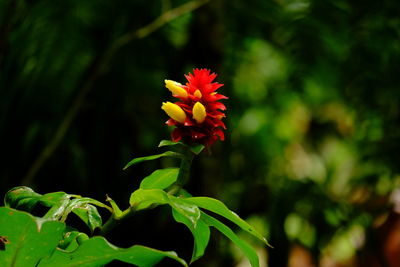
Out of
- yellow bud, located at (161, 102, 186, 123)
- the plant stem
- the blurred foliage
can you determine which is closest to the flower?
yellow bud, located at (161, 102, 186, 123)

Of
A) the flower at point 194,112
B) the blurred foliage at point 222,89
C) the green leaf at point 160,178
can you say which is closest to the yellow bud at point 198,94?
the flower at point 194,112

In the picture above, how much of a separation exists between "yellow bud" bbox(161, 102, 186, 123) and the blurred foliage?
0.78 metres

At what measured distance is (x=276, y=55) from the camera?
2412 millimetres

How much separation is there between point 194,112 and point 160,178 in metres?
0.11

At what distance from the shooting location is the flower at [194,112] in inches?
21.8

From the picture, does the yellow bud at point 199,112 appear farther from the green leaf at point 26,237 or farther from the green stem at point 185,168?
the green leaf at point 26,237

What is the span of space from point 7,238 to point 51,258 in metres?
0.07

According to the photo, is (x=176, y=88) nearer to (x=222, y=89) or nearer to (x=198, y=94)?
(x=198, y=94)

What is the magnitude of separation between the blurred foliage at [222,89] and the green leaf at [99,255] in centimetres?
75

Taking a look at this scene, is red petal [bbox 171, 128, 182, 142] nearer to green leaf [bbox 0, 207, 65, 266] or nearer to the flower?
the flower

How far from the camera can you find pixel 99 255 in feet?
1.62

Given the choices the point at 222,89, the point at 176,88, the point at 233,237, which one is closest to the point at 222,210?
the point at 233,237

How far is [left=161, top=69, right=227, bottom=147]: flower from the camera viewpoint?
0.55 metres

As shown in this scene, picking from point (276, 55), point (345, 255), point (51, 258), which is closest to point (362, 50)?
point (276, 55)
